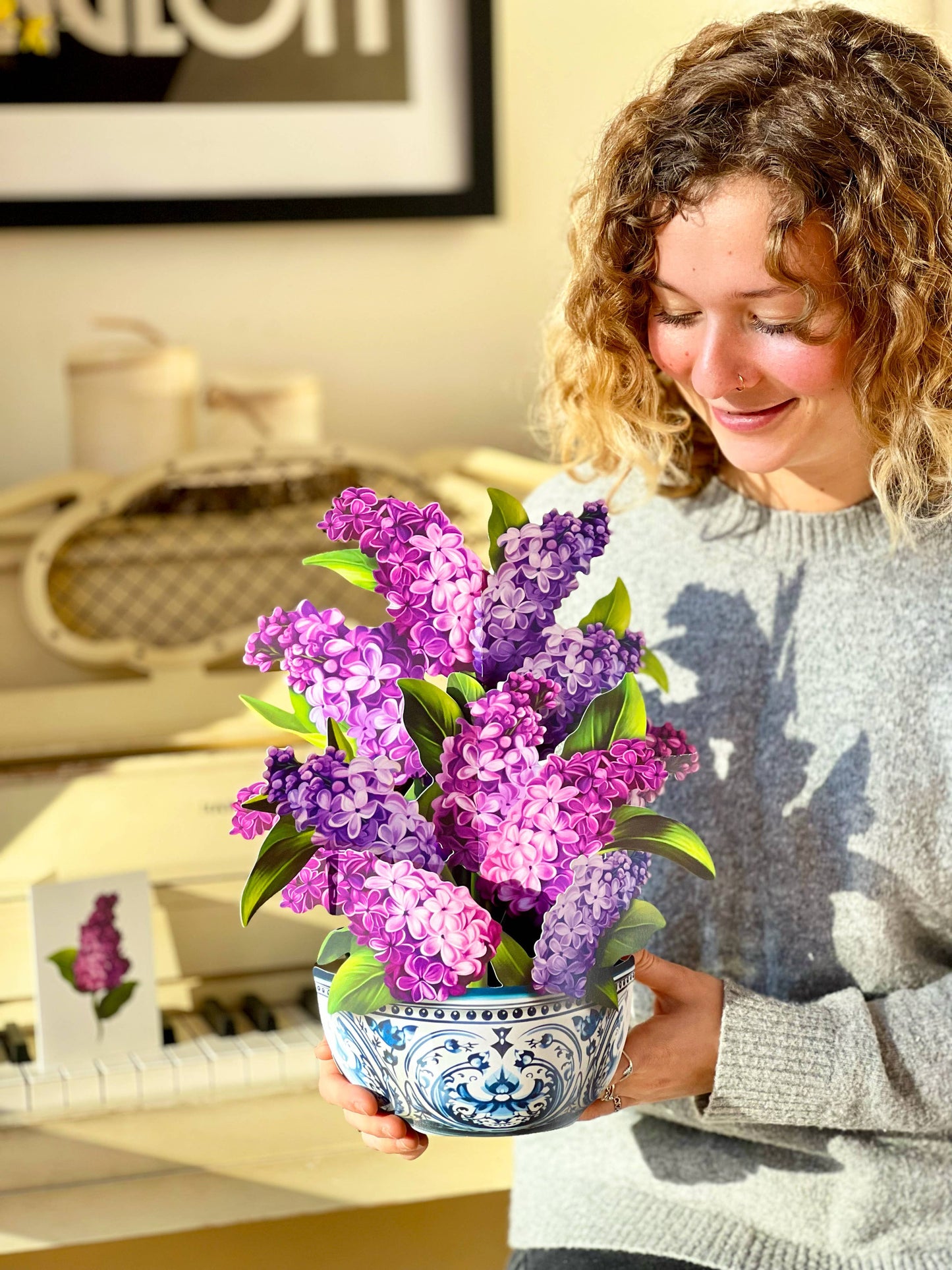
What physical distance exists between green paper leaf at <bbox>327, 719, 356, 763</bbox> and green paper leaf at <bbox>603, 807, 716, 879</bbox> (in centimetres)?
15

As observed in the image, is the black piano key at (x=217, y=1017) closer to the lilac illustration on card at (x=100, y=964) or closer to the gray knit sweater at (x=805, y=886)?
the lilac illustration on card at (x=100, y=964)

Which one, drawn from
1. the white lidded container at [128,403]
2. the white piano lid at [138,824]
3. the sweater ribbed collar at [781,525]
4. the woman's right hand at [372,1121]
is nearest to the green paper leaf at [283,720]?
the woman's right hand at [372,1121]

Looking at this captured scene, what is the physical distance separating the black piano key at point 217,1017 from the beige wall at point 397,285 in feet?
2.30

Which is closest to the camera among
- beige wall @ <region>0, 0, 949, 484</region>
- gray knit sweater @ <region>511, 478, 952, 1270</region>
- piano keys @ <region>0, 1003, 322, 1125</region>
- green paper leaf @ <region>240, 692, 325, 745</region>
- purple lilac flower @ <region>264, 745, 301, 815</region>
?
purple lilac flower @ <region>264, 745, 301, 815</region>

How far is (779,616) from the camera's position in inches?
41.0

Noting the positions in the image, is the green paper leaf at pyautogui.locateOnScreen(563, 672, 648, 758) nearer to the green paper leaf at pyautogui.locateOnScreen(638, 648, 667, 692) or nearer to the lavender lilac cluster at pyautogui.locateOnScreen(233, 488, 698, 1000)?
the lavender lilac cluster at pyautogui.locateOnScreen(233, 488, 698, 1000)

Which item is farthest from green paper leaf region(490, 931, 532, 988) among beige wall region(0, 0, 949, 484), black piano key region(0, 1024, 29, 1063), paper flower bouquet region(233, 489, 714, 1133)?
beige wall region(0, 0, 949, 484)

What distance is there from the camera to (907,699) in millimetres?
994

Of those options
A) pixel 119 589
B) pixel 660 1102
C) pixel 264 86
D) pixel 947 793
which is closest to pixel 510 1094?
pixel 660 1102

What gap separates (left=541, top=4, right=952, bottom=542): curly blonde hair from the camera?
82 centimetres

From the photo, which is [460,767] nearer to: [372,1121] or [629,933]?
[629,933]

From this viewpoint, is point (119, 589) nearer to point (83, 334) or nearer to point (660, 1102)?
point (83, 334)

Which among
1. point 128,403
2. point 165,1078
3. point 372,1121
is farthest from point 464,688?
point 128,403

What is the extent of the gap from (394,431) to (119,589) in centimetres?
50
